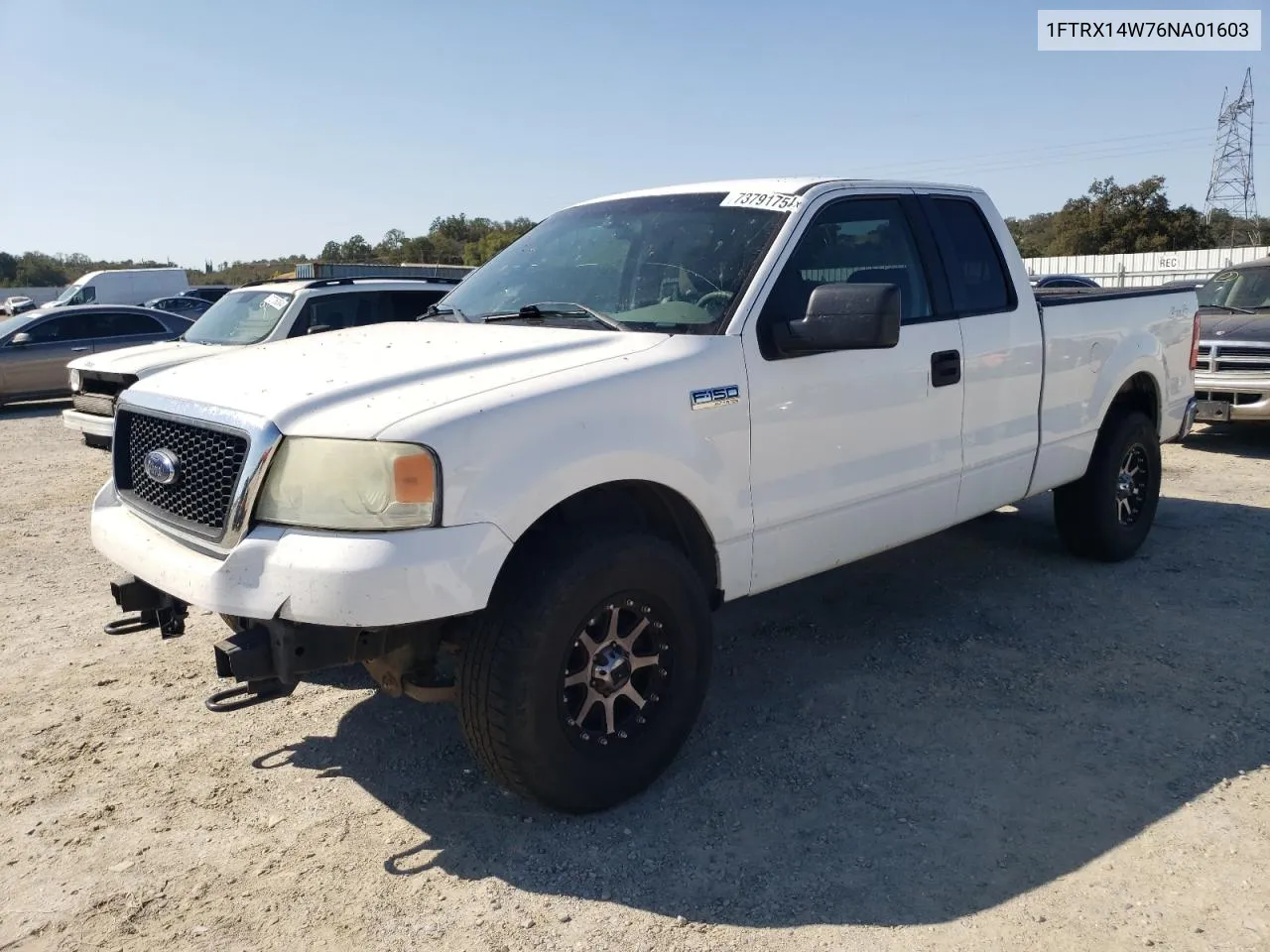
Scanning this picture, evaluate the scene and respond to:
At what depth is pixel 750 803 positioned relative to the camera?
3377 mm

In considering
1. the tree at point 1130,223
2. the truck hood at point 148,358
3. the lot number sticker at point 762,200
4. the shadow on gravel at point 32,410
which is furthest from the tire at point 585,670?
the tree at point 1130,223

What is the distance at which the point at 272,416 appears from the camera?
2885 millimetres

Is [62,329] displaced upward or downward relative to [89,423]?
upward

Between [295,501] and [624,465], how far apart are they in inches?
38.4

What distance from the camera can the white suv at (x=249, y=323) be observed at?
355 inches

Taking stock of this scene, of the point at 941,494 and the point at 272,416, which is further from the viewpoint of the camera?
the point at 941,494

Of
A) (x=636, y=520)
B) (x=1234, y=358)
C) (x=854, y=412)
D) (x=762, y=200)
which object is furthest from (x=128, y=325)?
(x=1234, y=358)

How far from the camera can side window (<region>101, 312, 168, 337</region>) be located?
1502 cm

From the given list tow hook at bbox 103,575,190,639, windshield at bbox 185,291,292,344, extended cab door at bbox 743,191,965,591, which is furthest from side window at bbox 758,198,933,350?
windshield at bbox 185,291,292,344

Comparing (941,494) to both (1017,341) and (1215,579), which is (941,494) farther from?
(1215,579)

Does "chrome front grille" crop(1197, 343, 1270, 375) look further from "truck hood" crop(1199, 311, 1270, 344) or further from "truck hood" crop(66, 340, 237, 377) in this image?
"truck hood" crop(66, 340, 237, 377)

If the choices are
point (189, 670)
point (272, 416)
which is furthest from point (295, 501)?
point (189, 670)

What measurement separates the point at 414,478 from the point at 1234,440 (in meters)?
10.2

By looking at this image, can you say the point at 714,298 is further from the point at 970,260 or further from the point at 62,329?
the point at 62,329
